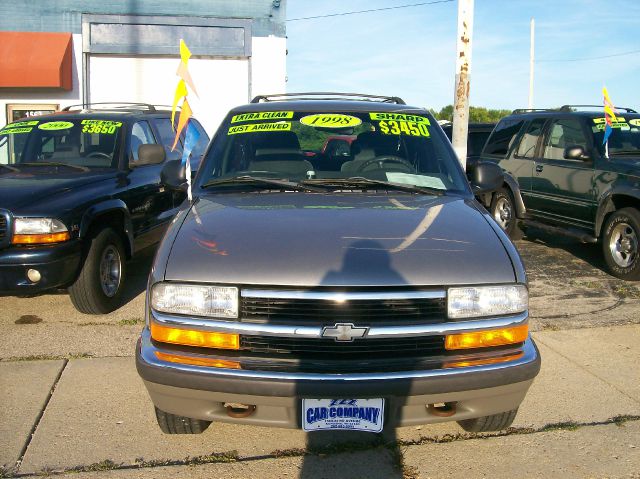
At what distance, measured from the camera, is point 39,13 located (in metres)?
15.4

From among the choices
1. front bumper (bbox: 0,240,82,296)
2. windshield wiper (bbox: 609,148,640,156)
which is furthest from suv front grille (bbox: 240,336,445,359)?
windshield wiper (bbox: 609,148,640,156)

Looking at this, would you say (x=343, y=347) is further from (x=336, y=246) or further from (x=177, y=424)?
(x=177, y=424)

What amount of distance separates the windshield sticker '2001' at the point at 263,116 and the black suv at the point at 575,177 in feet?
13.6

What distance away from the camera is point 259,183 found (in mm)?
3783

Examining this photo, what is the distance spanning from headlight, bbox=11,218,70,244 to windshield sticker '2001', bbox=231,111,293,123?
1676 mm

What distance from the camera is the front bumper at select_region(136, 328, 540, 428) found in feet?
8.48

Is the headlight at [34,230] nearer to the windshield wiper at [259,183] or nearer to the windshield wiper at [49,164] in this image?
the windshield wiper at [49,164]

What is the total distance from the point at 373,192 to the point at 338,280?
4.05 feet

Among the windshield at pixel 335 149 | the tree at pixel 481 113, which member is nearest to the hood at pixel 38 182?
the windshield at pixel 335 149

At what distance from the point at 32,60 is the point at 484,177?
13.9 metres

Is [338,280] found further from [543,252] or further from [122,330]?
[543,252]

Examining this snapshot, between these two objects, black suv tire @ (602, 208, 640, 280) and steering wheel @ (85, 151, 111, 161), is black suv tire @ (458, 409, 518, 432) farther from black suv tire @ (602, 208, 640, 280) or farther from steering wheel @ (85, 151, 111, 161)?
steering wheel @ (85, 151, 111, 161)

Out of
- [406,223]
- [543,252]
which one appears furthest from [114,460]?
[543,252]

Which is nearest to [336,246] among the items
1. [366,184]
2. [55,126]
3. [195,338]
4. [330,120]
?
[195,338]
